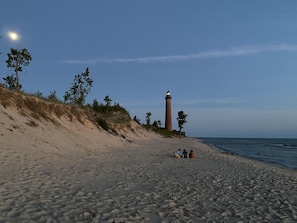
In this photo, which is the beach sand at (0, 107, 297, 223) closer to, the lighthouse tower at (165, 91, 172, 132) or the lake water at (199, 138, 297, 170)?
the lake water at (199, 138, 297, 170)

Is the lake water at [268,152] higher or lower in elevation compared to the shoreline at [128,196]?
lower

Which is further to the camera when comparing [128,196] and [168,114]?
[168,114]

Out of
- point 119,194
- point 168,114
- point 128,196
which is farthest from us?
point 168,114

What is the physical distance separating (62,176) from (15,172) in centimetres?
148

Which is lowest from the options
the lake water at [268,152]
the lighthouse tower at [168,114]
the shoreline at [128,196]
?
the lake water at [268,152]

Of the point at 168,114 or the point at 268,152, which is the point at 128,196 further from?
the point at 168,114

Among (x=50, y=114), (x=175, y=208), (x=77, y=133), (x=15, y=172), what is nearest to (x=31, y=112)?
(x=50, y=114)

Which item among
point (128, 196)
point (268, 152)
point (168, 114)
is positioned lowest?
point (268, 152)

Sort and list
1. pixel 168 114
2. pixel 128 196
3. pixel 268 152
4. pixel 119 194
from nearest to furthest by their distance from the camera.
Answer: pixel 128 196, pixel 119 194, pixel 268 152, pixel 168 114

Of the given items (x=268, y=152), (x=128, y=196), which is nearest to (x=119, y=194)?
(x=128, y=196)

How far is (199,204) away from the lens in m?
7.00

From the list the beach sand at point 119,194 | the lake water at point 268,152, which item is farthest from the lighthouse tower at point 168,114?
the beach sand at point 119,194

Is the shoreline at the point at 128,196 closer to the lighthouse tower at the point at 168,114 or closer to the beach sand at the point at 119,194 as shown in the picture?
the beach sand at the point at 119,194

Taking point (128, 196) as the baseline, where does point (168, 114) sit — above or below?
above
